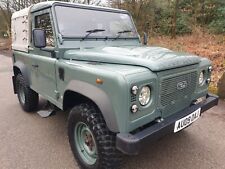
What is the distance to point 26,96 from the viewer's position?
181 inches

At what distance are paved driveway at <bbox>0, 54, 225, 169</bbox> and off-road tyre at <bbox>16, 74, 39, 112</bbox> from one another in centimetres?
21

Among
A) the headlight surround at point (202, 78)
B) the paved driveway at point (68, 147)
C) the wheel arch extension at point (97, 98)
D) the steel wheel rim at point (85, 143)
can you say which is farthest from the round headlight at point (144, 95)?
the headlight surround at point (202, 78)

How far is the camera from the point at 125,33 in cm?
398

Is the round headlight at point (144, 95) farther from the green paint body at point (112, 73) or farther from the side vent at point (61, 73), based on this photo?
the side vent at point (61, 73)

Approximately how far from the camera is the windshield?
134 inches

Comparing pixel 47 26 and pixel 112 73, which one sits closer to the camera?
pixel 112 73

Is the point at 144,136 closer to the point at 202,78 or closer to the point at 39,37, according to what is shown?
the point at 202,78

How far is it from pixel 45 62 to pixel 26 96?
1332 millimetres

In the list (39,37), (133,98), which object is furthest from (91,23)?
(133,98)

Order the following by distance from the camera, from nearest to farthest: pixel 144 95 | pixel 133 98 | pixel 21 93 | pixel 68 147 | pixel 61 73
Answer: pixel 133 98
pixel 144 95
pixel 61 73
pixel 68 147
pixel 21 93

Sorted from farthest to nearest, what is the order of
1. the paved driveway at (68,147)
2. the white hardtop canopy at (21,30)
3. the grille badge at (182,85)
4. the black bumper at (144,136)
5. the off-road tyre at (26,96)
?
the off-road tyre at (26,96)
the white hardtop canopy at (21,30)
the paved driveway at (68,147)
the grille badge at (182,85)
the black bumper at (144,136)

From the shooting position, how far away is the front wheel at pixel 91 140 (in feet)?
8.20

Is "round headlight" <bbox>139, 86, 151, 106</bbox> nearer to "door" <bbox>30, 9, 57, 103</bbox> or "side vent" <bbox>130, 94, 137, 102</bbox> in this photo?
"side vent" <bbox>130, 94, 137, 102</bbox>

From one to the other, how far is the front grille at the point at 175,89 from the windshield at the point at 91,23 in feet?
4.69
